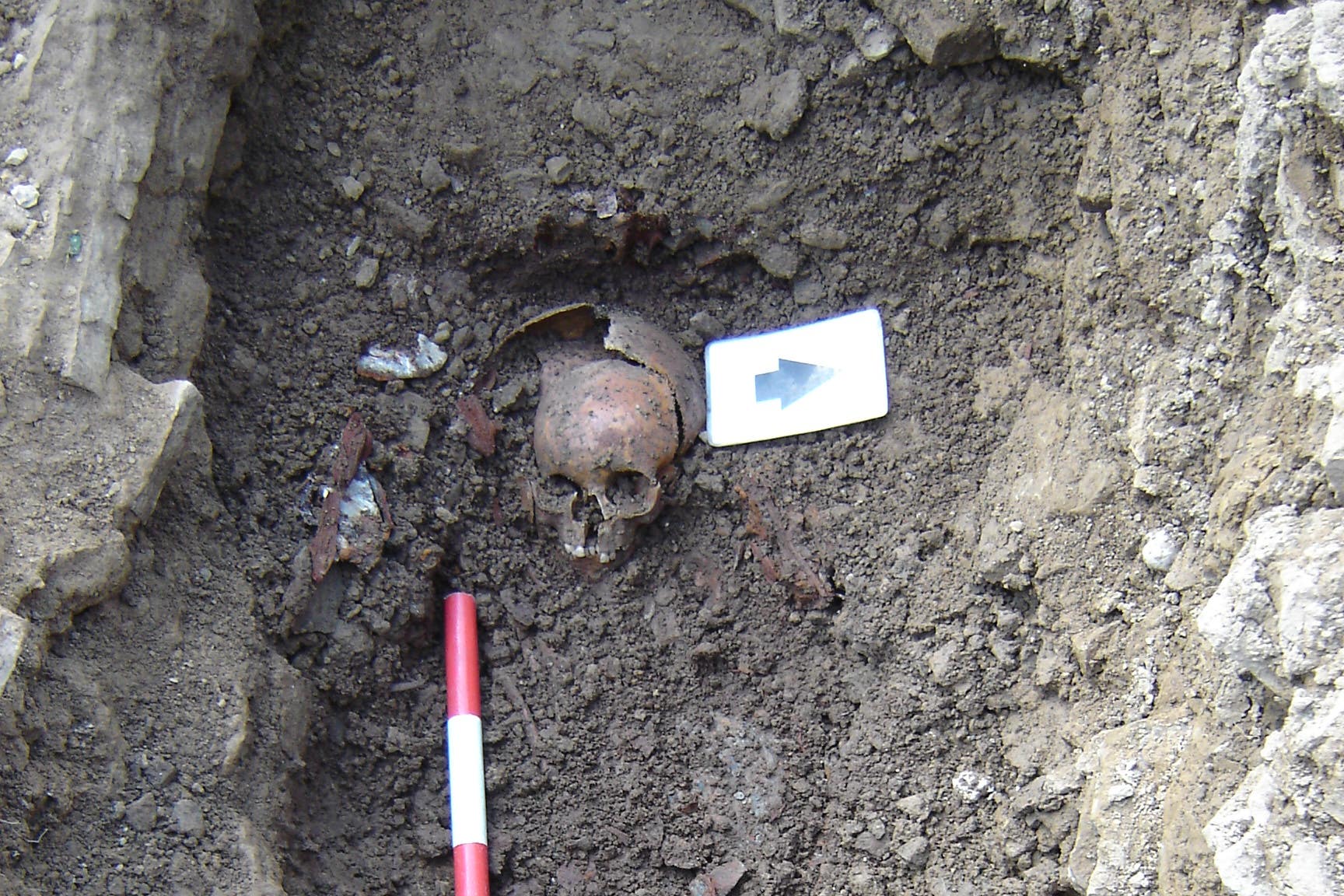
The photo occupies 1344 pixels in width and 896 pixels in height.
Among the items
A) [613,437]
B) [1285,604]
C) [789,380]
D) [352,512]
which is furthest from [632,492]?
[1285,604]

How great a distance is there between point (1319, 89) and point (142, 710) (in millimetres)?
1768

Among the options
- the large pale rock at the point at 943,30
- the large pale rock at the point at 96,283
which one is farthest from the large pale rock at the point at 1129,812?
the large pale rock at the point at 96,283

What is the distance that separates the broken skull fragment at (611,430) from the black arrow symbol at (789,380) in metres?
0.12

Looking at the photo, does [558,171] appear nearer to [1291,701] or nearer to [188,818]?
[188,818]

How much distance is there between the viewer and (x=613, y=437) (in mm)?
2143

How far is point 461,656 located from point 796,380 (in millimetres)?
802

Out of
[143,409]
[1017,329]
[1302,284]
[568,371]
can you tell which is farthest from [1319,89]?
[143,409]

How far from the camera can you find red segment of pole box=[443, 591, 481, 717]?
2.11 meters

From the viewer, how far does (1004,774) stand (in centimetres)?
185

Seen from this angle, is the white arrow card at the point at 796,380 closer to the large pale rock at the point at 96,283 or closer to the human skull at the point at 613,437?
the human skull at the point at 613,437

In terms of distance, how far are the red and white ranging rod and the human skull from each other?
0.79ft

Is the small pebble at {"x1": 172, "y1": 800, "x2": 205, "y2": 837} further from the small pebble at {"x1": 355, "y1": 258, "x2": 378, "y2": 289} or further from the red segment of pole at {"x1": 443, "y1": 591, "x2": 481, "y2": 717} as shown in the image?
the small pebble at {"x1": 355, "y1": 258, "x2": 378, "y2": 289}

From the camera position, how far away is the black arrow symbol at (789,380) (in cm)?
221

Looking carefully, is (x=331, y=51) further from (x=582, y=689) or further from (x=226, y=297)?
(x=582, y=689)
